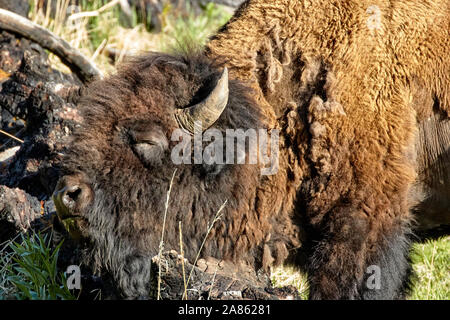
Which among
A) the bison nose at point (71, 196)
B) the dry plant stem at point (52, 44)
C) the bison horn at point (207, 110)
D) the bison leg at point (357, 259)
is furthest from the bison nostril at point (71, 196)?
the dry plant stem at point (52, 44)

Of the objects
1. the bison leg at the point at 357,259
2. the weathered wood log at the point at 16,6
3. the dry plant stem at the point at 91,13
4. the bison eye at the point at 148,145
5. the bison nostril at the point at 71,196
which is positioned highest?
the dry plant stem at the point at 91,13

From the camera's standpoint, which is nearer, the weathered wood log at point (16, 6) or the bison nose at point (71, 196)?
the bison nose at point (71, 196)

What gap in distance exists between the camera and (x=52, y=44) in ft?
19.6

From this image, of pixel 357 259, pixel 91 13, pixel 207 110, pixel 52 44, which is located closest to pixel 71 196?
pixel 207 110

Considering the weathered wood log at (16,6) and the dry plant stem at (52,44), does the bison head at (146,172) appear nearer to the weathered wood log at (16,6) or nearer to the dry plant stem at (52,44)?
the dry plant stem at (52,44)

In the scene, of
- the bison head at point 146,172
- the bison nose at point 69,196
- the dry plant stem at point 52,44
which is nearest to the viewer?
the bison nose at point 69,196

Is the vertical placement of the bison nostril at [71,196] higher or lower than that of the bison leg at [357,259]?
higher

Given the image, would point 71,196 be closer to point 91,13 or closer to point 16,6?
point 16,6

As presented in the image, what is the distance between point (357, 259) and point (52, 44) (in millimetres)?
4092

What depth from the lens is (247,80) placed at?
3631 mm

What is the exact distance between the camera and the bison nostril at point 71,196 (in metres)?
3.21

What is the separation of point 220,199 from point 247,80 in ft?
2.54

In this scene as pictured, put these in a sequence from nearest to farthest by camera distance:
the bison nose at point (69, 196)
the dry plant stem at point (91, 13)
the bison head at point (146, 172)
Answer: the bison nose at point (69, 196) → the bison head at point (146, 172) → the dry plant stem at point (91, 13)

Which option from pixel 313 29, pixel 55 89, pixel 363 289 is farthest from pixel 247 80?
pixel 55 89
